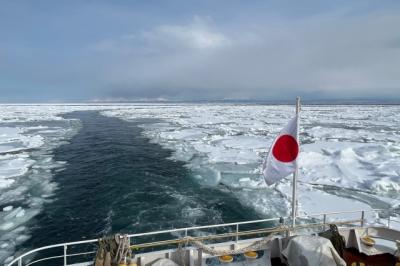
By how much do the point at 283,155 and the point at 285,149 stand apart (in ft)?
0.38

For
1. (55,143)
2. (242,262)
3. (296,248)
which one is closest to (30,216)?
(242,262)

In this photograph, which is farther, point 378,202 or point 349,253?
point 378,202

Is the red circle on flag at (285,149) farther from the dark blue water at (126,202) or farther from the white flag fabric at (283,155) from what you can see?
the dark blue water at (126,202)

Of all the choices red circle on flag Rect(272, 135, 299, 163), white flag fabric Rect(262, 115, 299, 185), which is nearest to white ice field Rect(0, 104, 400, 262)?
white flag fabric Rect(262, 115, 299, 185)

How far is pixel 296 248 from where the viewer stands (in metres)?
4.74

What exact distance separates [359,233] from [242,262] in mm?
2678

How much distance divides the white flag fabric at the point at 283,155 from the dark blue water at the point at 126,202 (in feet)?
17.6

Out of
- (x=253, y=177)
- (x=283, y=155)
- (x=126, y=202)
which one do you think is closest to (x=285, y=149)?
(x=283, y=155)

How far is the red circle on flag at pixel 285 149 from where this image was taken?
5.31 m

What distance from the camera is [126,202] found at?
39.2ft

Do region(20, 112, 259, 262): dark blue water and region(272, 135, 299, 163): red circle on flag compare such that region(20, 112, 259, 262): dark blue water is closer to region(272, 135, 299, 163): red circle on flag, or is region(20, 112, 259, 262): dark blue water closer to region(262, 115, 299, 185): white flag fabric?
region(262, 115, 299, 185): white flag fabric

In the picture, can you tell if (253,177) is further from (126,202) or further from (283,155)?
(283,155)

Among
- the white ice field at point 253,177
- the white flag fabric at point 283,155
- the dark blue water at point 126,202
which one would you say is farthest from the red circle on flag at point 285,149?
the white ice field at point 253,177

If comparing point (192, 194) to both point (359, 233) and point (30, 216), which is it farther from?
point (359, 233)
